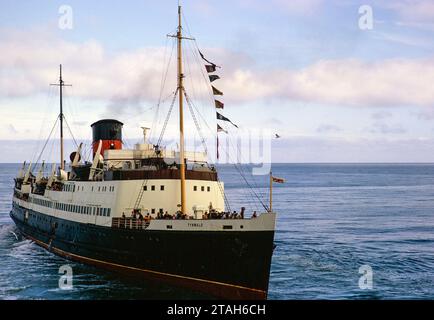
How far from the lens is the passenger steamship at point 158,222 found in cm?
2998

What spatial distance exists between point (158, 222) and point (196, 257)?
356 centimetres

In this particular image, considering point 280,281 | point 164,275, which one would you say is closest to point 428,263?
point 280,281

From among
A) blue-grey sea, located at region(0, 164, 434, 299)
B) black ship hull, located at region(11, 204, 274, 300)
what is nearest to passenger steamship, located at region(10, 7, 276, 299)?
black ship hull, located at region(11, 204, 274, 300)

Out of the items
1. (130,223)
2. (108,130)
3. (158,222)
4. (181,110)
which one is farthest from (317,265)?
(108,130)

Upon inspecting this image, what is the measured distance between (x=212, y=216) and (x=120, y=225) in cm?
666

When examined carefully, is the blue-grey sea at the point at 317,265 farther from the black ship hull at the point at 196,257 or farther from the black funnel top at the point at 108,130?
the black funnel top at the point at 108,130

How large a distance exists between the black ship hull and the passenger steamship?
6cm

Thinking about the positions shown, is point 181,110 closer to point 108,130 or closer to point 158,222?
point 158,222

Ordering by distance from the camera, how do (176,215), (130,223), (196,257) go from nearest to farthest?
(196,257)
(130,223)
(176,215)

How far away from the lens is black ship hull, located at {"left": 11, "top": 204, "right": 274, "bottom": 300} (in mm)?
29688

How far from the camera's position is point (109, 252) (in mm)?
36281

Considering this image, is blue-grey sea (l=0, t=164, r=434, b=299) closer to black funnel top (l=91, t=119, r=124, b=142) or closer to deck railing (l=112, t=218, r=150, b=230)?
deck railing (l=112, t=218, r=150, b=230)

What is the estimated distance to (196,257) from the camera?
102 ft
